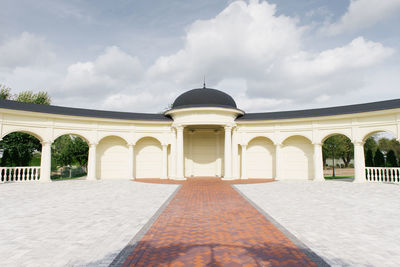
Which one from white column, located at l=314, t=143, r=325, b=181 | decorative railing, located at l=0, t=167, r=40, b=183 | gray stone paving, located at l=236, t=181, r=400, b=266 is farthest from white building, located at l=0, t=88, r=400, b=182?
gray stone paving, located at l=236, t=181, r=400, b=266

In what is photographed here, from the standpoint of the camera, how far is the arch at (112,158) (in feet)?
85.7

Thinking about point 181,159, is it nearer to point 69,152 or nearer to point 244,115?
point 244,115

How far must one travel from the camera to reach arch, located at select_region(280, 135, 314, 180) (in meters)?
25.5

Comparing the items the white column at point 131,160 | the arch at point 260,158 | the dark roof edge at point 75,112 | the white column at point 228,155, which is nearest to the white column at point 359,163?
the arch at point 260,158

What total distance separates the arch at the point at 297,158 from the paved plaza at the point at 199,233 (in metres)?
13.5

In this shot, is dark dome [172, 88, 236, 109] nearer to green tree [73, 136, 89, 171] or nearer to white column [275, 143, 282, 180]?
white column [275, 143, 282, 180]

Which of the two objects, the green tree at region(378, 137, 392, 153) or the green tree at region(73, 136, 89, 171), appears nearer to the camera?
the green tree at region(73, 136, 89, 171)

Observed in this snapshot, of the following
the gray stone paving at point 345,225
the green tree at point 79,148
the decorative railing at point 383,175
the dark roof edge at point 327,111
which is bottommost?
the gray stone paving at point 345,225

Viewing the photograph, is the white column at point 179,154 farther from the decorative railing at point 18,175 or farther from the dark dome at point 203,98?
the decorative railing at point 18,175

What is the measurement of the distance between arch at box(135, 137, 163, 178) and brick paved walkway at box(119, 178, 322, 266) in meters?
17.7

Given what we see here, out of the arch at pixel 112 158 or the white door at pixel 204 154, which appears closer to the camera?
the arch at pixel 112 158

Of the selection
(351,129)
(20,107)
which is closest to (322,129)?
(351,129)

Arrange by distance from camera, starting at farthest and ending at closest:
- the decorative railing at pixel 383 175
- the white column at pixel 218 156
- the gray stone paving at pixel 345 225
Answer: the white column at pixel 218 156
the decorative railing at pixel 383 175
the gray stone paving at pixel 345 225

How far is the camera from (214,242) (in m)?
6.62
